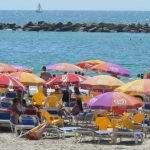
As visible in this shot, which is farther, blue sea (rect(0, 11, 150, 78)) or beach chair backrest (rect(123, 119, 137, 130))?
blue sea (rect(0, 11, 150, 78))

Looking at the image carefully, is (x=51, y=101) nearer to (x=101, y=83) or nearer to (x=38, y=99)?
(x=38, y=99)

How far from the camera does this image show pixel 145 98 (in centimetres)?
1911

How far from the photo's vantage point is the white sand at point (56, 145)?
45.3ft

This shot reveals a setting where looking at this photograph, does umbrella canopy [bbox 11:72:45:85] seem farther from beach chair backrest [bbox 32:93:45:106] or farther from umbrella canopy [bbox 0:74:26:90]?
umbrella canopy [bbox 0:74:26:90]

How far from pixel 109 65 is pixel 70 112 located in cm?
390

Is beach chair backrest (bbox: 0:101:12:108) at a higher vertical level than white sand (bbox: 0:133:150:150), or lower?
higher

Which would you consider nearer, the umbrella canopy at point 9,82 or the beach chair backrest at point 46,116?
the beach chair backrest at point 46,116

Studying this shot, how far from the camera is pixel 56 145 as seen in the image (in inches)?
555

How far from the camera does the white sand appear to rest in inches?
543

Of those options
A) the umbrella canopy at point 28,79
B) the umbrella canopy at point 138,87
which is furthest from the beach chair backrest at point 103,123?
the umbrella canopy at point 28,79

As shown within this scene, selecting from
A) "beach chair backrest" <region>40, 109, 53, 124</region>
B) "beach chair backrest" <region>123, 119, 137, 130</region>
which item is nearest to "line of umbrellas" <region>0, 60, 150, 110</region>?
"beach chair backrest" <region>123, 119, 137, 130</region>

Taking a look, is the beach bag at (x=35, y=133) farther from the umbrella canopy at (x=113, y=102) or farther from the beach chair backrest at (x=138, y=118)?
the beach chair backrest at (x=138, y=118)

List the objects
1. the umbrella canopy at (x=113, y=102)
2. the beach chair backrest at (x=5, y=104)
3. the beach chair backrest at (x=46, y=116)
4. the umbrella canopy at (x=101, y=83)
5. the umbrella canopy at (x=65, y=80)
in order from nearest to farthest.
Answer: the umbrella canopy at (x=113, y=102) < the beach chair backrest at (x=46, y=116) < the umbrella canopy at (x=101, y=83) < the beach chair backrest at (x=5, y=104) < the umbrella canopy at (x=65, y=80)

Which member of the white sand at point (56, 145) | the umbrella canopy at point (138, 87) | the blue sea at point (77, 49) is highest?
the umbrella canopy at point (138, 87)
